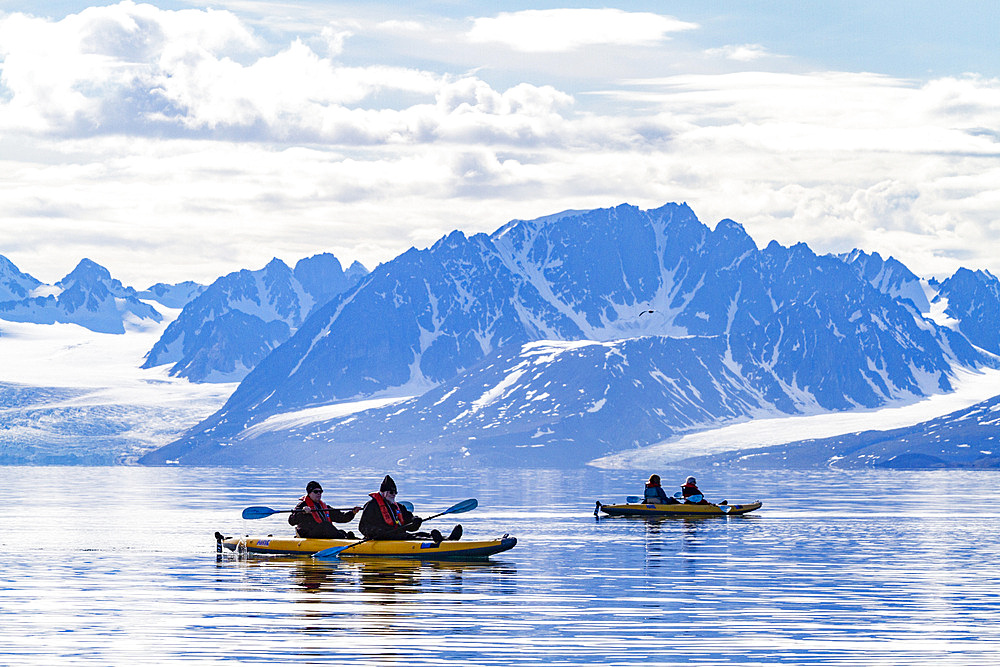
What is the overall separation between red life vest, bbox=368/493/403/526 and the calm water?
6.56 ft

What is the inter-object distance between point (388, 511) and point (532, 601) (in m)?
14.2

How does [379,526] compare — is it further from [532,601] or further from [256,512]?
[532,601]

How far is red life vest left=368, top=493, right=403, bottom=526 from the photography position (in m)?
61.5

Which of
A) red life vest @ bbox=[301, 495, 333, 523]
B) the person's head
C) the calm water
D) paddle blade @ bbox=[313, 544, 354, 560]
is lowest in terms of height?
the calm water

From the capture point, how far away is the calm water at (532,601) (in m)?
37.2

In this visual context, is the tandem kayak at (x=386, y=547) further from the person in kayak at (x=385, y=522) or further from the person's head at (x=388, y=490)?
the person's head at (x=388, y=490)

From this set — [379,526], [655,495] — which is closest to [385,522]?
Answer: [379,526]

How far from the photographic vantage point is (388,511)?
61719 millimetres

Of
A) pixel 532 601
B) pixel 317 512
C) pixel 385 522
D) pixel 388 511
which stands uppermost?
pixel 317 512

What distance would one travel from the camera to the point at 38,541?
78562 mm

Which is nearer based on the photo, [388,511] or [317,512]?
[388,511]

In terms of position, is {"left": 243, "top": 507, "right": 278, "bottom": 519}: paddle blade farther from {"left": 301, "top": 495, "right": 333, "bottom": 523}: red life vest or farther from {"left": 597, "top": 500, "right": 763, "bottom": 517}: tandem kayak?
{"left": 597, "top": 500, "right": 763, "bottom": 517}: tandem kayak

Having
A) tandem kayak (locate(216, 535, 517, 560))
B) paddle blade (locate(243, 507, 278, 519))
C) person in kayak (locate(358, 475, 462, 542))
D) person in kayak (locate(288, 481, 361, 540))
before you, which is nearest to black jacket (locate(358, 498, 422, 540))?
person in kayak (locate(358, 475, 462, 542))

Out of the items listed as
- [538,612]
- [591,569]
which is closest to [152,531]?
[591,569]
